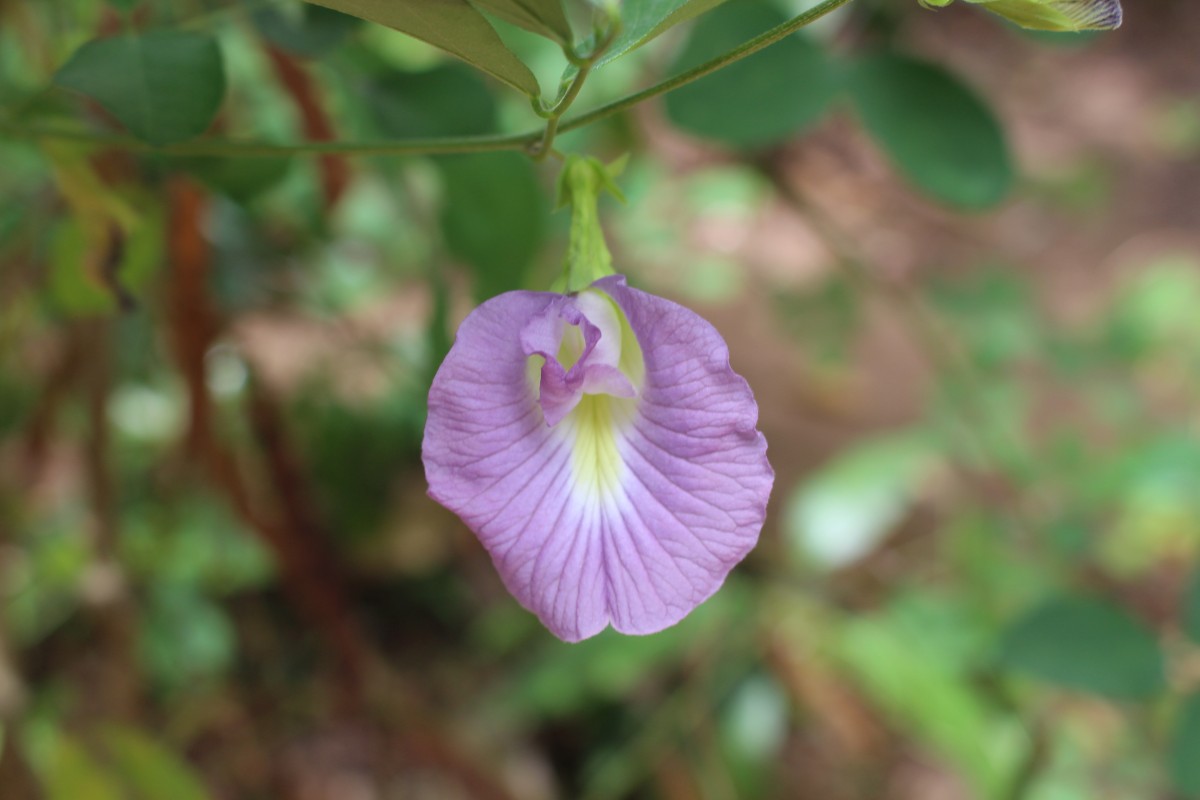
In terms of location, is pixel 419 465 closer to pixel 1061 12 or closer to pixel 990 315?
pixel 990 315

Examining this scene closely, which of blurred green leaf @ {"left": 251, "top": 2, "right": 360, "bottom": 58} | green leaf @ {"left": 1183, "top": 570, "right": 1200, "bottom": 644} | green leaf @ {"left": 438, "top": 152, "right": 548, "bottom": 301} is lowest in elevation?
green leaf @ {"left": 1183, "top": 570, "right": 1200, "bottom": 644}

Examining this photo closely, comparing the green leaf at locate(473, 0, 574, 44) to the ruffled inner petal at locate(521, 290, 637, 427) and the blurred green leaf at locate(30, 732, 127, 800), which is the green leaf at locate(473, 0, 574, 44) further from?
the blurred green leaf at locate(30, 732, 127, 800)

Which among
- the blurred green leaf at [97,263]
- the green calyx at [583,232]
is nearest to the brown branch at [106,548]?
the blurred green leaf at [97,263]

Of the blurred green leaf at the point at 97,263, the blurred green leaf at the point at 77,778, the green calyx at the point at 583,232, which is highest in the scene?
the green calyx at the point at 583,232

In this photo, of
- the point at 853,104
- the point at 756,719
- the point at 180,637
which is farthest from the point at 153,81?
the point at 756,719

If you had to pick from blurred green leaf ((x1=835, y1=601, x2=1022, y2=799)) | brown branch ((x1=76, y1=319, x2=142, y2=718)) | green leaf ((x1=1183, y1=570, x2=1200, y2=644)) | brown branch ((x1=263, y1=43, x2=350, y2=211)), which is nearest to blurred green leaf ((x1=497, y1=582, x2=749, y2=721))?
blurred green leaf ((x1=835, y1=601, x2=1022, y2=799))

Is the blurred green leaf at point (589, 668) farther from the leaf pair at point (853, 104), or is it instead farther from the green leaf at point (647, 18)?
the green leaf at point (647, 18)
